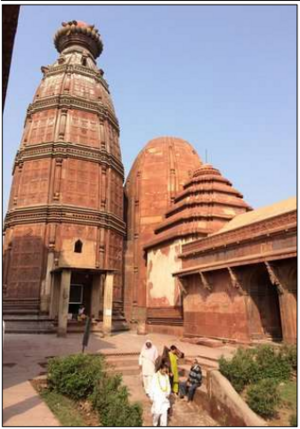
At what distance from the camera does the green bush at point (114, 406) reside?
604 centimetres

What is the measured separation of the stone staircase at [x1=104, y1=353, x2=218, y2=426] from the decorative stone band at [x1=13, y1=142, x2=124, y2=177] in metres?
18.2

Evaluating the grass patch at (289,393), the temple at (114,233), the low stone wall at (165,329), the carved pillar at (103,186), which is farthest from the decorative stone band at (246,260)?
the carved pillar at (103,186)

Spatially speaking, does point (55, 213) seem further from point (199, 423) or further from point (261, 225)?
point (199, 423)

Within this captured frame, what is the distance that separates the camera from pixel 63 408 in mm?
7645

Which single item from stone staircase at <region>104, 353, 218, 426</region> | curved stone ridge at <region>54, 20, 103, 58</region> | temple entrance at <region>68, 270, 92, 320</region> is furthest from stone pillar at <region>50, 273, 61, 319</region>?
curved stone ridge at <region>54, 20, 103, 58</region>

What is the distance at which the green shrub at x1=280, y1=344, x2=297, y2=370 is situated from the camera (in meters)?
9.56

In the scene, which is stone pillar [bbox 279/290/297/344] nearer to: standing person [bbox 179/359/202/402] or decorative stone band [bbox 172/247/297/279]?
decorative stone band [bbox 172/247/297/279]

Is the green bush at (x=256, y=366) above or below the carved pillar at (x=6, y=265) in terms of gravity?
below

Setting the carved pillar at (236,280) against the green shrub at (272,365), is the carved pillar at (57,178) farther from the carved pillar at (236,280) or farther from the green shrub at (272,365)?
the green shrub at (272,365)

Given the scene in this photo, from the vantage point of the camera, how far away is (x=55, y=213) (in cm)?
2559

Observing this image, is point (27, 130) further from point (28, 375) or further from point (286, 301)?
point (286, 301)

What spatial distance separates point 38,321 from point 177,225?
35.8 feet

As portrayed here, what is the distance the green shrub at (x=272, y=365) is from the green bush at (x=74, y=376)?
4108 mm

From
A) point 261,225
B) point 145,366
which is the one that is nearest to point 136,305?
point 261,225
